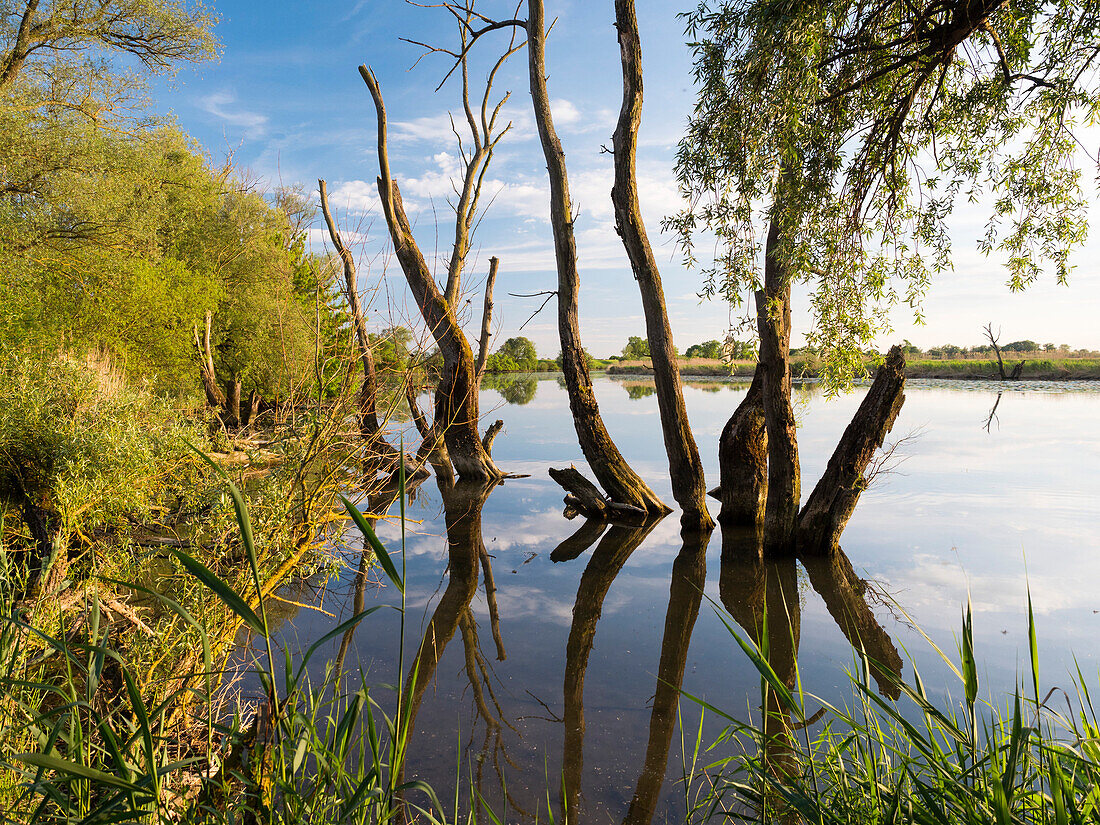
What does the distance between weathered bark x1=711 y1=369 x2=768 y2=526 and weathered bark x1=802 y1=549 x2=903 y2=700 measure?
1389 mm

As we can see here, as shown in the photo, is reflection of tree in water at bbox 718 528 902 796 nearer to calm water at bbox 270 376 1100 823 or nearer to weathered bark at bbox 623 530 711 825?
calm water at bbox 270 376 1100 823

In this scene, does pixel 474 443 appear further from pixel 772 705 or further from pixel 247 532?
pixel 247 532

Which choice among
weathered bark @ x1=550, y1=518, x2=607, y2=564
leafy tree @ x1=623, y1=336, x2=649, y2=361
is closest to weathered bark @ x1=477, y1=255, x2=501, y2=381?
weathered bark @ x1=550, y1=518, x2=607, y2=564

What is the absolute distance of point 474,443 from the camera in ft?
36.5

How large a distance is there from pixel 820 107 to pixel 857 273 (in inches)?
63.3

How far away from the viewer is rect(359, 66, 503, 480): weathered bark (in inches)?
415

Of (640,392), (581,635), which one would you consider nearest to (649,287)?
(581,635)

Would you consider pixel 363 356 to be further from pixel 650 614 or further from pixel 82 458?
pixel 650 614

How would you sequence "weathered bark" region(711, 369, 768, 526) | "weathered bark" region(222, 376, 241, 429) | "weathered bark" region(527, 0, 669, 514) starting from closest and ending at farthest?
"weathered bark" region(711, 369, 768, 526) < "weathered bark" region(527, 0, 669, 514) < "weathered bark" region(222, 376, 241, 429)

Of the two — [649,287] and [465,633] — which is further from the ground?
[649,287]

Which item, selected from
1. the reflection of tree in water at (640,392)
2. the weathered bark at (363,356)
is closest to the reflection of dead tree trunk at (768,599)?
the weathered bark at (363,356)

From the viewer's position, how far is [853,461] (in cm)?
659

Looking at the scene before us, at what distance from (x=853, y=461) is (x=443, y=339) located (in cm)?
646

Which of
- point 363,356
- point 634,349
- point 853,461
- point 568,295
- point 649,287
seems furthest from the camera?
point 634,349
